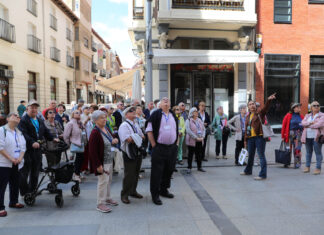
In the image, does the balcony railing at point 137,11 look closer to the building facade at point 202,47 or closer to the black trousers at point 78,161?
the building facade at point 202,47

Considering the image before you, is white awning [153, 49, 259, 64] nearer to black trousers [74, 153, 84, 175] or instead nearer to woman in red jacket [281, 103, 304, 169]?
woman in red jacket [281, 103, 304, 169]

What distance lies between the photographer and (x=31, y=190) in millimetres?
5352

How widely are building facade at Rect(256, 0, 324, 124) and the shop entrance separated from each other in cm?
151

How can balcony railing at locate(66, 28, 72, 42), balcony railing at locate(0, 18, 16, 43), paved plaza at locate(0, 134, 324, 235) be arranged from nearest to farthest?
1. paved plaza at locate(0, 134, 324, 235)
2. balcony railing at locate(0, 18, 16, 43)
3. balcony railing at locate(66, 28, 72, 42)

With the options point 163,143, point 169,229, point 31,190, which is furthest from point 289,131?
point 31,190

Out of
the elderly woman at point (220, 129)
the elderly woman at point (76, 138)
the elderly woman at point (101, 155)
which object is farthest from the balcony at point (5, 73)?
the elderly woman at point (101, 155)

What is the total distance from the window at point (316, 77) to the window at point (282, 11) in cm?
238

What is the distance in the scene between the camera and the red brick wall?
45.5 feet

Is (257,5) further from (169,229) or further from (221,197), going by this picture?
(169,229)

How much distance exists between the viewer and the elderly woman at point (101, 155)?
4469 mm

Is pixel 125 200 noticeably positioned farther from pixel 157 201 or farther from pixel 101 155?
pixel 101 155

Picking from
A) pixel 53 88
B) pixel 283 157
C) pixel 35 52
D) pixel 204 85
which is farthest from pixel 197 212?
pixel 53 88

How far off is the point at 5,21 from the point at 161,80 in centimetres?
1059

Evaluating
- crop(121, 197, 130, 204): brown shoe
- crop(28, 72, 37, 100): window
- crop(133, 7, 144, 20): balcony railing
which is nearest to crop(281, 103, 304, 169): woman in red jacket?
crop(121, 197, 130, 204): brown shoe
